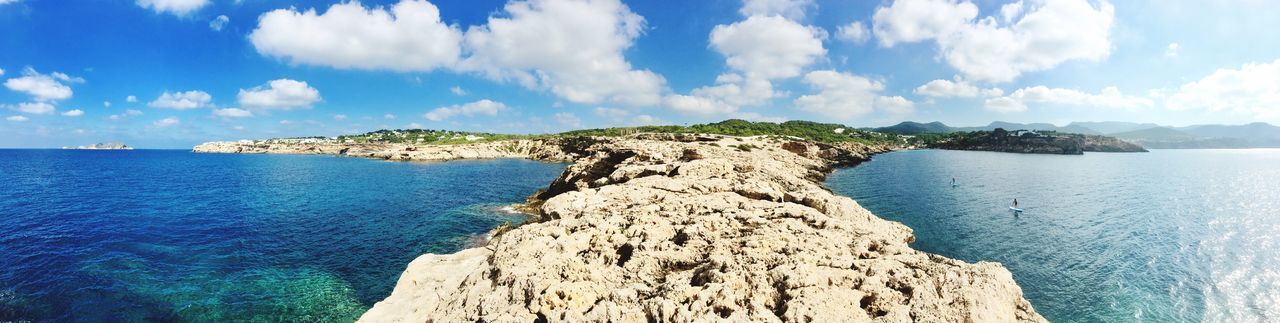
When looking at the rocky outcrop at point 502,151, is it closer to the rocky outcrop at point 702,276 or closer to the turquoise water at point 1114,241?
the turquoise water at point 1114,241

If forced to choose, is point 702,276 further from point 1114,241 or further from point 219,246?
point 1114,241

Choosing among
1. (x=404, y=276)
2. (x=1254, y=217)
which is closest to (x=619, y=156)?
(x=404, y=276)

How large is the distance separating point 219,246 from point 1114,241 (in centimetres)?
6278

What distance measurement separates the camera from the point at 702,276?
47.8 feet

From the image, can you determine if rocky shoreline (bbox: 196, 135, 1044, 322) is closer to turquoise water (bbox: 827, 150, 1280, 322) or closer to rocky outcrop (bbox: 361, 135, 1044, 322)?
rocky outcrop (bbox: 361, 135, 1044, 322)

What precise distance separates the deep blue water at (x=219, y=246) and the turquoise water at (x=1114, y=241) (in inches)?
A: 1388

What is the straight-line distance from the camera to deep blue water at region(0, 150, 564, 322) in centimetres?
2194

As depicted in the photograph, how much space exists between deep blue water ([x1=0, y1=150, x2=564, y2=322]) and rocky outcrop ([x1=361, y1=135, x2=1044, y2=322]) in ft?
30.3

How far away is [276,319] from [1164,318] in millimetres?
39522

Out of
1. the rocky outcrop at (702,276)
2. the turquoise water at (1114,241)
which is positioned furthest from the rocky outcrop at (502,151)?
the rocky outcrop at (702,276)

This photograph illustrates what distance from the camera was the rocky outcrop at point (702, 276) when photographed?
12.7 metres

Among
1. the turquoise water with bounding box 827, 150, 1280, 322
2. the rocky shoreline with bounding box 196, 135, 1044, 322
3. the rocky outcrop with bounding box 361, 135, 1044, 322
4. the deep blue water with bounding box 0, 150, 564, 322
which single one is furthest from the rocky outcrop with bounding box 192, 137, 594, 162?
the rocky outcrop with bounding box 361, 135, 1044, 322

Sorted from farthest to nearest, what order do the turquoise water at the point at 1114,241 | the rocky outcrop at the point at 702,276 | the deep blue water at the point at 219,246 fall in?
1. the turquoise water at the point at 1114,241
2. the deep blue water at the point at 219,246
3. the rocky outcrop at the point at 702,276

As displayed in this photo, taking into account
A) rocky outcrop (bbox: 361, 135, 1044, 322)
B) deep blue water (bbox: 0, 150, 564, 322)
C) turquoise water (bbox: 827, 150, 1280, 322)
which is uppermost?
rocky outcrop (bbox: 361, 135, 1044, 322)
